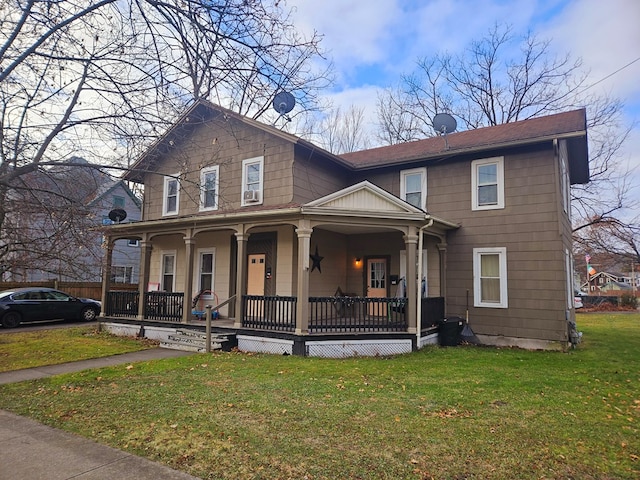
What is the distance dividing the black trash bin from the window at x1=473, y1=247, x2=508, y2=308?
1038 millimetres

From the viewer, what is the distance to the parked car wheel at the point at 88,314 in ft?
55.5

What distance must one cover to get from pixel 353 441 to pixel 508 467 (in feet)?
4.83

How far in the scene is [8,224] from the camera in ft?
27.7

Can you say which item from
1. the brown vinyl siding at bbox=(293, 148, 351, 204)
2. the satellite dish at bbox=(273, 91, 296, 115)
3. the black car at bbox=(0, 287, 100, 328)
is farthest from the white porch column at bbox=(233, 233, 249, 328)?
the black car at bbox=(0, 287, 100, 328)

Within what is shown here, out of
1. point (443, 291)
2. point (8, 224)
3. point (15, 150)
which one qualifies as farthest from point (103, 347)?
point (443, 291)

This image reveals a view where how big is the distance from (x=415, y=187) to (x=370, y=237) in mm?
2110

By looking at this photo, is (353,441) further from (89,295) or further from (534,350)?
(89,295)

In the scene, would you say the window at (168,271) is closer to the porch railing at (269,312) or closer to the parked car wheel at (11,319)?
the porch railing at (269,312)

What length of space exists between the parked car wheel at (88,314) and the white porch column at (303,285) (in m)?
11.9

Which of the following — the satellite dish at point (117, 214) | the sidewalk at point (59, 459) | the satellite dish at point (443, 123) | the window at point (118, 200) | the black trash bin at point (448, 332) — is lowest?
the sidewalk at point (59, 459)

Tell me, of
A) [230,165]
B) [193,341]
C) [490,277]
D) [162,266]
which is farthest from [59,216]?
[490,277]

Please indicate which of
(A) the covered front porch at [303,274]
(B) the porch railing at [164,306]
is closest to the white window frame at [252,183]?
(A) the covered front porch at [303,274]

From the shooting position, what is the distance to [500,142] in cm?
1116

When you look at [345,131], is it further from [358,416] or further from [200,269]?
[358,416]
